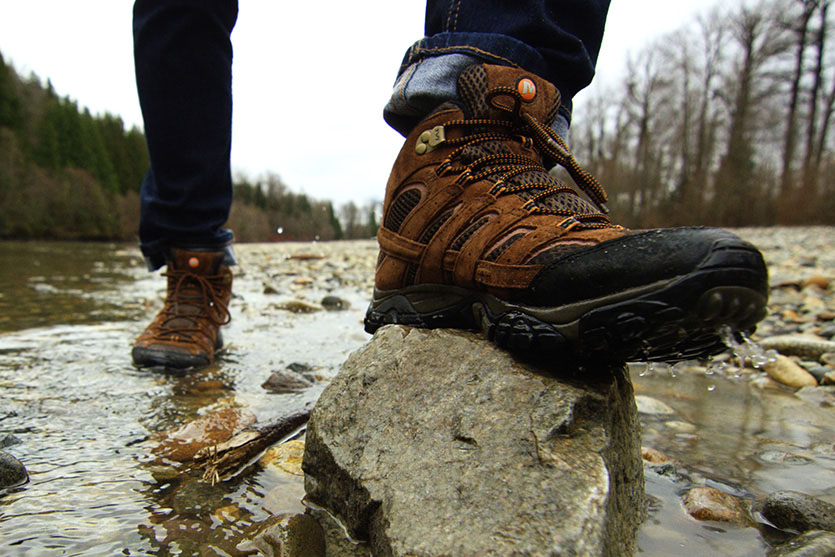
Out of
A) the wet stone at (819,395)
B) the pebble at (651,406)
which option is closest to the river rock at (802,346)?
the wet stone at (819,395)

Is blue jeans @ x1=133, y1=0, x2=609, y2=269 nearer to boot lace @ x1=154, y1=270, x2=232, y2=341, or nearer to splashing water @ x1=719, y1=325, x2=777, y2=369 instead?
boot lace @ x1=154, y1=270, x2=232, y2=341

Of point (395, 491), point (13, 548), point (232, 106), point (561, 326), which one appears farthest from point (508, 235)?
point (232, 106)

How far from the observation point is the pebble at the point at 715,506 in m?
0.98

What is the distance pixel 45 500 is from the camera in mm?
931

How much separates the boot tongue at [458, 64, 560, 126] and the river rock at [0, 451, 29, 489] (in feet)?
3.93

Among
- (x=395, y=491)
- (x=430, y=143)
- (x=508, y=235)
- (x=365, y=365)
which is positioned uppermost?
(x=430, y=143)

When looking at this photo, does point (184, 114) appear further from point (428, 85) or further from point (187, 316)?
point (428, 85)

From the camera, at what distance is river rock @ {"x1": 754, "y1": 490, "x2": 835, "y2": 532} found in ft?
3.02

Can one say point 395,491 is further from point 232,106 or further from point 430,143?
point 232,106

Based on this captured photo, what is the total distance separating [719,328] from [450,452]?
468 mm

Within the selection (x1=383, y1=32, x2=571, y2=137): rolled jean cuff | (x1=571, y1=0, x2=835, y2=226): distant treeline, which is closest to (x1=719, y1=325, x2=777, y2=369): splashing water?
(x1=383, y1=32, x2=571, y2=137): rolled jean cuff

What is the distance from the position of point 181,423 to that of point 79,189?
3834 centimetres

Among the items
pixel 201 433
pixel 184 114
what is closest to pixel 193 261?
pixel 184 114

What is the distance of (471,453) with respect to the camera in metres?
0.85
